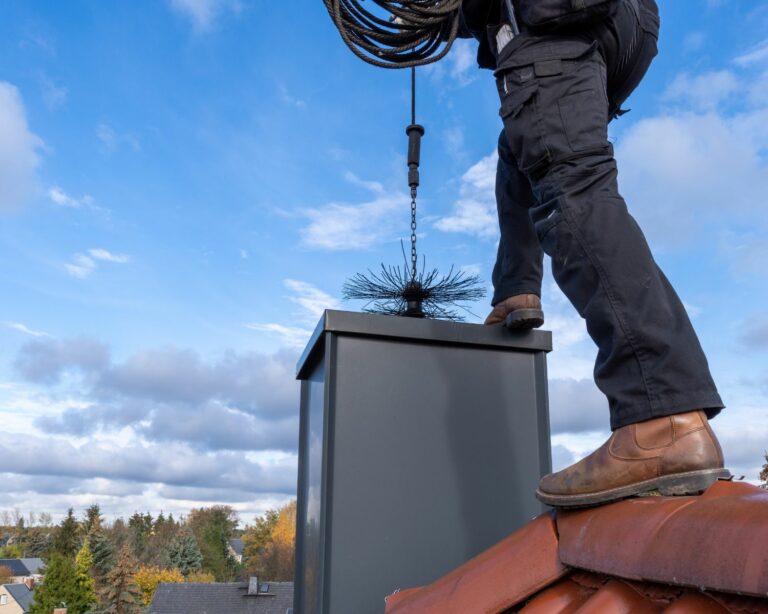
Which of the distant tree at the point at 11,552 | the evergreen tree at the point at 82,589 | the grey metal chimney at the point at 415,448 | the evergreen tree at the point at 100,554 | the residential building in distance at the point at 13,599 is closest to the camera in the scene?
the grey metal chimney at the point at 415,448

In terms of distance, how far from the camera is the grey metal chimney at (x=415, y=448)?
1819mm

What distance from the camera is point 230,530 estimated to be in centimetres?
6988

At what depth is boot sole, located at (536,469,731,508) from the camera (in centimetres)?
109

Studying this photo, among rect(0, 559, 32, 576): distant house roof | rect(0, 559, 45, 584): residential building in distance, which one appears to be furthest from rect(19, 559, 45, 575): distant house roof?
rect(0, 559, 32, 576): distant house roof

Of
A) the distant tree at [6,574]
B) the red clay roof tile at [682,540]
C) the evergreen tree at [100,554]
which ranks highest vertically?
the red clay roof tile at [682,540]

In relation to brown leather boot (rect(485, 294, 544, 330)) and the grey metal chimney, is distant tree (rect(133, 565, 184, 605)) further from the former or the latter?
brown leather boot (rect(485, 294, 544, 330))

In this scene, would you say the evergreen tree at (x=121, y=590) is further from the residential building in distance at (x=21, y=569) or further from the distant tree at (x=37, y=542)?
the distant tree at (x=37, y=542)

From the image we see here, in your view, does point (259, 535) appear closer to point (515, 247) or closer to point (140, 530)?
point (140, 530)

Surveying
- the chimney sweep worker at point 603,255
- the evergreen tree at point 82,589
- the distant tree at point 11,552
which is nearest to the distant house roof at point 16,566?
the distant tree at point 11,552

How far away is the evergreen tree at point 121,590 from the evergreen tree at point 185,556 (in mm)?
16856

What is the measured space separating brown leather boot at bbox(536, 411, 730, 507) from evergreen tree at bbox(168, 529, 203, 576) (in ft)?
189

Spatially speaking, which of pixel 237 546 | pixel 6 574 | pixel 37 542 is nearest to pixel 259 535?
pixel 237 546

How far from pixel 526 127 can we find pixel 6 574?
237 ft

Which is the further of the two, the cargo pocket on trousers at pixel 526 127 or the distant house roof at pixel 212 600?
the distant house roof at pixel 212 600
